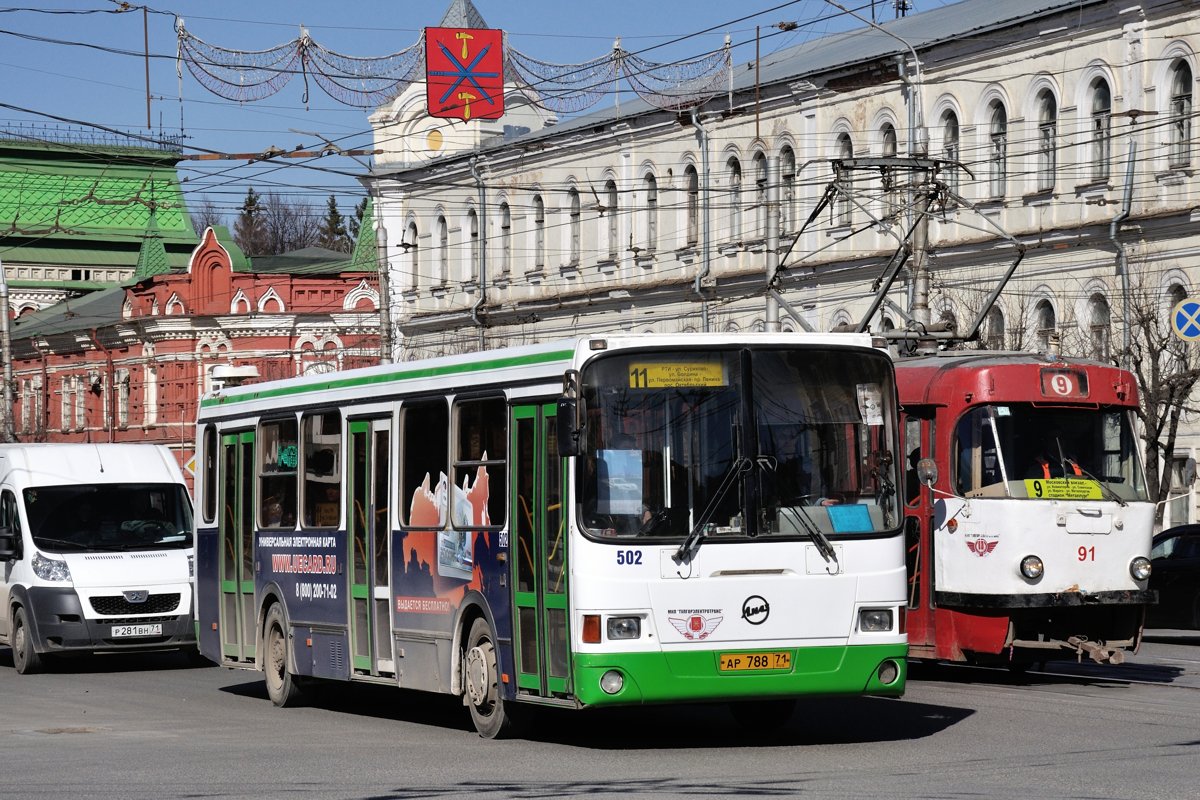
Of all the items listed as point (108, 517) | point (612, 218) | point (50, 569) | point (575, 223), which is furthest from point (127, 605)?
point (575, 223)

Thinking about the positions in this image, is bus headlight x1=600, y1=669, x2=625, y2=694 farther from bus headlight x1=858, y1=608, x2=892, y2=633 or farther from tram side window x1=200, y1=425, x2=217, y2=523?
tram side window x1=200, y1=425, x2=217, y2=523

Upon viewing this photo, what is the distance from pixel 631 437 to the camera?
1377 centimetres

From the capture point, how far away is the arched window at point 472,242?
66.2 meters

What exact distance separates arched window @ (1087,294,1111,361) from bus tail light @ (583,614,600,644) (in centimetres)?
3026

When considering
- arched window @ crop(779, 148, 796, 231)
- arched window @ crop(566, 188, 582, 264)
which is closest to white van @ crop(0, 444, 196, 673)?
arched window @ crop(779, 148, 796, 231)

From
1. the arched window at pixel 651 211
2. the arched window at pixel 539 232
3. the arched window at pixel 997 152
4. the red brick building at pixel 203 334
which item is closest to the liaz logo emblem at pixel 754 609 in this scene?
the arched window at pixel 997 152

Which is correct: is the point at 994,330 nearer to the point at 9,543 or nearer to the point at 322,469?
the point at 9,543

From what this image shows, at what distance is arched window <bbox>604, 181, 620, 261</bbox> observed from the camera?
5975cm

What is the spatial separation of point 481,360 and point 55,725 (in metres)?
4.70

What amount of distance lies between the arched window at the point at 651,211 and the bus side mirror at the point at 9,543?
1371 inches

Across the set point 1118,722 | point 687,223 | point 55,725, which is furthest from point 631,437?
point 687,223

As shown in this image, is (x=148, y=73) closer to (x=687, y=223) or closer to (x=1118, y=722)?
(x=1118, y=722)

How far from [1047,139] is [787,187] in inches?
340

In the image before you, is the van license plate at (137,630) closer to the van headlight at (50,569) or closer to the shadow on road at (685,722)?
the van headlight at (50,569)
